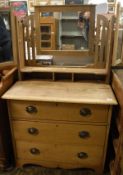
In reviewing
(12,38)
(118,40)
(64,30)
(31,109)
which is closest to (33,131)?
(31,109)

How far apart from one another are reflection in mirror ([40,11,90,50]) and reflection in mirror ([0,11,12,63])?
0.31 metres

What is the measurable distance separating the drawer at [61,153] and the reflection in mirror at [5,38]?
67cm

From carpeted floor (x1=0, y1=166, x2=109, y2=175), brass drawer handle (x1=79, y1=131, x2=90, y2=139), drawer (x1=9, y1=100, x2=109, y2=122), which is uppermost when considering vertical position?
drawer (x1=9, y1=100, x2=109, y2=122)

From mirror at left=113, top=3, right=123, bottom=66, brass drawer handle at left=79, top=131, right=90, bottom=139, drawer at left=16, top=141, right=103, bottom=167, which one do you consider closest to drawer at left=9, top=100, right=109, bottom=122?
brass drawer handle at left=79, top=131, right=90, bottom=139

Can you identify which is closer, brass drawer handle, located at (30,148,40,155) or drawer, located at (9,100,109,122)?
drawer, located at (9,100,109,122)

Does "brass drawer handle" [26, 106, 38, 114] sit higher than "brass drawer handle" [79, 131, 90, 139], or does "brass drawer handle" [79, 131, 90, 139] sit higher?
"brass drawer handle" [26, 106, 38, 114]

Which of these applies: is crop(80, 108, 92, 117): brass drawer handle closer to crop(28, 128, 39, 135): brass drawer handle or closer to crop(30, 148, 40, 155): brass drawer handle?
crop(28, 128, 39, 135): brass drawer handle

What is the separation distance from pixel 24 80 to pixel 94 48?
0.63 metres

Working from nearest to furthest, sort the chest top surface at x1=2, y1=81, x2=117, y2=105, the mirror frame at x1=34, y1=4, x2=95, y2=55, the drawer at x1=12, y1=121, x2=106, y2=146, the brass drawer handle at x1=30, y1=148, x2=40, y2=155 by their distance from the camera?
the chest top surface at x1=2, y1=81, x2=117, y2=105 < the drawer at x1=12, y1=121, x2=106, y2=146 < the brass drawer handle at x1=30, y1=148, x2=40, y2=155 < the mirror frame at x1=34, y1=4, x2=95, y2=55

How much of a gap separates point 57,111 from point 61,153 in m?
0.37

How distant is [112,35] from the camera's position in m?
1.30

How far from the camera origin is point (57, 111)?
1.28m

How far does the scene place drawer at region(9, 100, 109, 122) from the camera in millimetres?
1240

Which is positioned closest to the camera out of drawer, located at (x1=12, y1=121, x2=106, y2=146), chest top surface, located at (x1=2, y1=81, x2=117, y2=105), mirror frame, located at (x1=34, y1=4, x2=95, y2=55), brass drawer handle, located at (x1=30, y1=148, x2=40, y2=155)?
chest top surface, located at (x1=2, y1=81, x2=117, y2=105)
